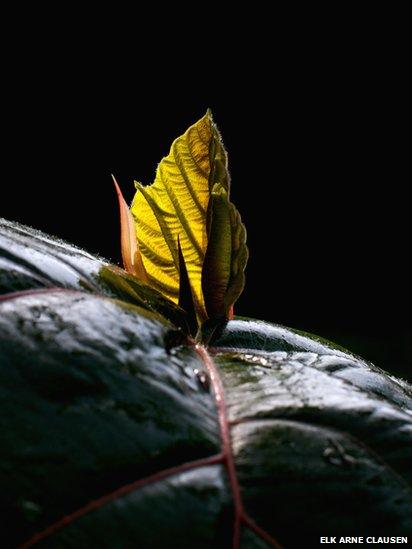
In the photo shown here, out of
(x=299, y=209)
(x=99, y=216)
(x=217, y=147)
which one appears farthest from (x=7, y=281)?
(x=299, y=209)

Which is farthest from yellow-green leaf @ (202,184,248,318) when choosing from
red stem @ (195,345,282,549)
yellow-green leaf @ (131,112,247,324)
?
red stem @ (195,345,282,549)

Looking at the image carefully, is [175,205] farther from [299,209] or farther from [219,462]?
[299,209]

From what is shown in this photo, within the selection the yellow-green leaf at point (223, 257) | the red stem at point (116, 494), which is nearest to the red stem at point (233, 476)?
the red stem at point (116, 494)

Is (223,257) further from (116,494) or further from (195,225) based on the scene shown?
(116,494)

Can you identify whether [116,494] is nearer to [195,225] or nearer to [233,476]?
[233,476]

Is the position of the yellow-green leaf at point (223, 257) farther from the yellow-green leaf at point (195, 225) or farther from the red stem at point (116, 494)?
the red stem at point (116, 494)

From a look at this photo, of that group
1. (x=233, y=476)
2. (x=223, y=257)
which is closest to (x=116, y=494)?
(x=233, y=476)

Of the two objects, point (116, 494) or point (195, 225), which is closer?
point (116, 494)
